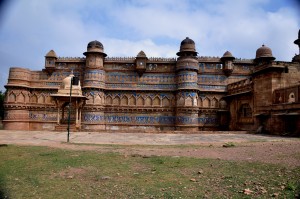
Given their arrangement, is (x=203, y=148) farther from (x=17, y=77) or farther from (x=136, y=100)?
(x=17, y=77)

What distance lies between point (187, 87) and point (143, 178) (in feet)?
79.6

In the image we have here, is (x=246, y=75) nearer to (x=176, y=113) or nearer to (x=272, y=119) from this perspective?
(x=176, y=113)

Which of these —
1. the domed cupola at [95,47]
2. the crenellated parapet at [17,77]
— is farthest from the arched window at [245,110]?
the crenellated parapet at [17,77]

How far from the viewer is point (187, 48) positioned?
30.6 metres

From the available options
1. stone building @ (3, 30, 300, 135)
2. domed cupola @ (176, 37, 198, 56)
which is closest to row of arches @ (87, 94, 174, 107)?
stone building @ (3, 30, 300, 135)

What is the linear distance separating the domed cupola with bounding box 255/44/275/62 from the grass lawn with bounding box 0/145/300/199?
2695cm

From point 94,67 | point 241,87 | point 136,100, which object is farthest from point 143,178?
point 94,67

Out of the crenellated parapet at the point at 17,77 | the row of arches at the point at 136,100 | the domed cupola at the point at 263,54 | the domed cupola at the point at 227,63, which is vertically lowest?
the row of arches at the point at 136,100

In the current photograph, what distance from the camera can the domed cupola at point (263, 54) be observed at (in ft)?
103

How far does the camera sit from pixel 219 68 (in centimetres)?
3209

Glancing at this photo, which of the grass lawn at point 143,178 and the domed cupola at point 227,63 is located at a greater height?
the domed cupola at point 227,63

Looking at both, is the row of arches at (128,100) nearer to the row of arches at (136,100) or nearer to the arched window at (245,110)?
the row of arches at (136,100)

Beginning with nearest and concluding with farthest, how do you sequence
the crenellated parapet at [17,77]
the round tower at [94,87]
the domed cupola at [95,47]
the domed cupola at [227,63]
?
the round tower at [94,87], the domed cupola at [95,47], the crenellated parapet at [17,77], the domed cupola at [227,63]

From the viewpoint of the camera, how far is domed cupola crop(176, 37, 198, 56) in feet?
100
